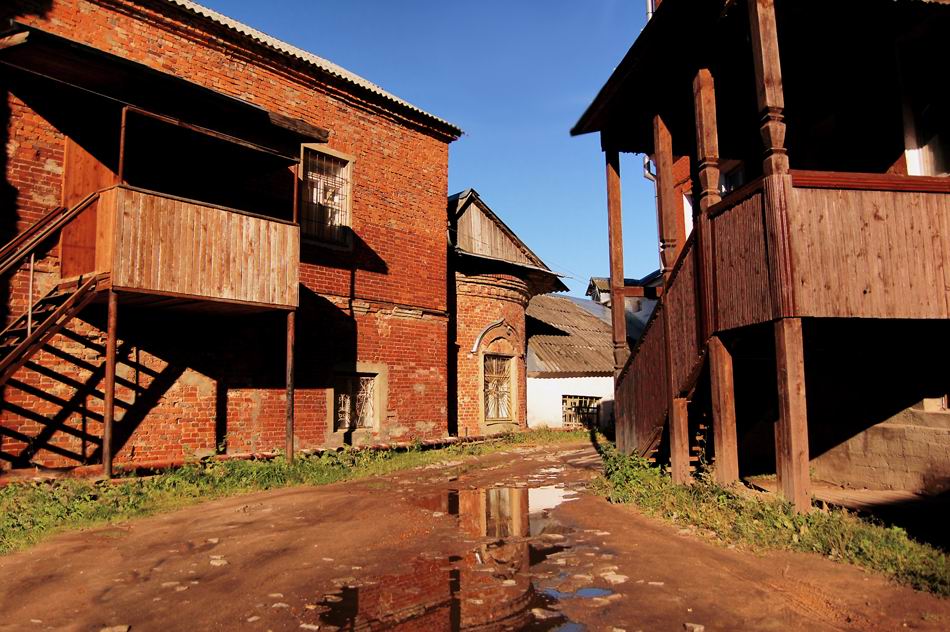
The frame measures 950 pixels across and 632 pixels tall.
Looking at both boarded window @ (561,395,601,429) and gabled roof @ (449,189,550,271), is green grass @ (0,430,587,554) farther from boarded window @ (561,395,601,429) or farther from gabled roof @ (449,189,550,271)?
boarded window @ (561,395,601,429)

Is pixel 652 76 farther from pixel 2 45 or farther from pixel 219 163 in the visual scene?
pixel 2 45

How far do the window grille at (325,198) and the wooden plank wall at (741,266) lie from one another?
777 cm

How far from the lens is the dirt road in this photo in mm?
4168

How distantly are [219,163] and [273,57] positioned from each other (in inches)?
101

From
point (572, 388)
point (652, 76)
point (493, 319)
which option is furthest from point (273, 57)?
point (572, 388)

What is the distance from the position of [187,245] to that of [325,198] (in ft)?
12.9

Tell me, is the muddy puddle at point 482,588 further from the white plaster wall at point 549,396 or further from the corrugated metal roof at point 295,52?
the white plaster wall at point 549,396

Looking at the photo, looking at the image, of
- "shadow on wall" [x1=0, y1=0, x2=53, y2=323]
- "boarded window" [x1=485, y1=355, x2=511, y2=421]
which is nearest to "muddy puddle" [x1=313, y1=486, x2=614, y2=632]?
"shadow on wall" [x1=0, y1=0, x2=53, y2=323]

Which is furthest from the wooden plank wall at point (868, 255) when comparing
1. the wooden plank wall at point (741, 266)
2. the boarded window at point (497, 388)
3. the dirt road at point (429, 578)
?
the boarded window at point (497, 388)

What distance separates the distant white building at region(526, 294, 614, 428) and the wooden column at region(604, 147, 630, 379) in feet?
35.2

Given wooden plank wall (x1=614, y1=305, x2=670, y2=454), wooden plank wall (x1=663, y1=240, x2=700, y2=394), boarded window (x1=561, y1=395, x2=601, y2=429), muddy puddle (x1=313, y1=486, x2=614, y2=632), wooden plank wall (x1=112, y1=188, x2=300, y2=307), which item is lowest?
muddy puddle (x1=313, y1=486, x2=614, y2=632)

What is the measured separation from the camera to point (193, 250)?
940 cm

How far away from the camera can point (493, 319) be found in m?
17.8

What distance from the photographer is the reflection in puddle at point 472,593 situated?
4.12m
